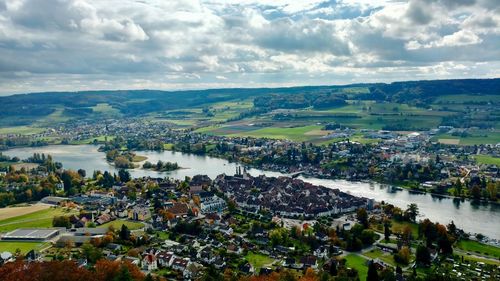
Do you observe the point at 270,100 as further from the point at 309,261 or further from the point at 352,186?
the point at 309,261

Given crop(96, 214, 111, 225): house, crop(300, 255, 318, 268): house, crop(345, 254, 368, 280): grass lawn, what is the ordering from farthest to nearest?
crop(96, 214, 111, 225): house → crop(300, 255, 318, 268): house → crop(345, 254, 368, 280): grass lawn

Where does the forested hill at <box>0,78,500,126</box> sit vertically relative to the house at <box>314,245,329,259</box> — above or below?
above

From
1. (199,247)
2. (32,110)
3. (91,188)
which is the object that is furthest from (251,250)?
(32,110)

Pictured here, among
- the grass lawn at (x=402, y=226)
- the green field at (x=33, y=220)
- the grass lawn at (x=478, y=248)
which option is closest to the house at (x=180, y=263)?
the green field at (x=33, y=220)

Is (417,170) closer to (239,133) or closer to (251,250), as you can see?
(251,250)

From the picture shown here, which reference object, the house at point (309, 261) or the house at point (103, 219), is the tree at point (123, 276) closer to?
the house at point (309, 261)

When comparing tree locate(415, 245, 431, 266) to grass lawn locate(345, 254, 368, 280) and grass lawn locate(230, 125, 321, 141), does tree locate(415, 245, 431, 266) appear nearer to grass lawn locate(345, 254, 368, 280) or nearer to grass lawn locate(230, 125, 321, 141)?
grass lawn locate(345, 254, 368, 280)

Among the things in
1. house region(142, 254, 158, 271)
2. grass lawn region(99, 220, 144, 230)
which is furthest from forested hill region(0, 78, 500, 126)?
house region(142, 254, 158, 271)
